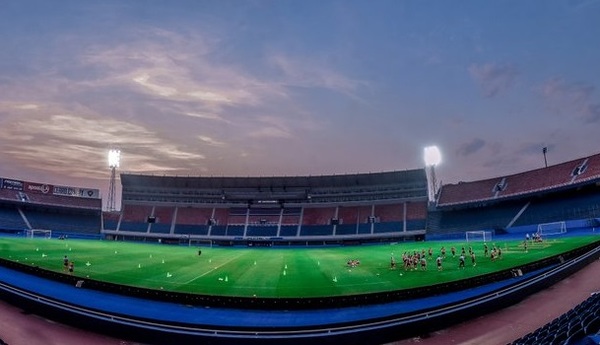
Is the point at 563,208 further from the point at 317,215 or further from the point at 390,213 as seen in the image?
the point at 317,215

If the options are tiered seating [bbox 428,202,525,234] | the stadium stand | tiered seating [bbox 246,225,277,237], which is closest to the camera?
tiered seating [bbox 428,202,525,234]

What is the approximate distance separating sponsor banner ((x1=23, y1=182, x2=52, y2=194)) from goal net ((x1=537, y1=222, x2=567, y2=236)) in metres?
94.6

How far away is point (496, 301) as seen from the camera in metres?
15.9

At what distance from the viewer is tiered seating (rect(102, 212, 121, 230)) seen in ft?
260

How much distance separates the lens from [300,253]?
51.8m

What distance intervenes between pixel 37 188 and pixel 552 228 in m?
97.9

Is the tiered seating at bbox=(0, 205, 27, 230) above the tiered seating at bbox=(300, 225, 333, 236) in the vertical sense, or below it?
below

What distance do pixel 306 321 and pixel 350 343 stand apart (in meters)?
2.63

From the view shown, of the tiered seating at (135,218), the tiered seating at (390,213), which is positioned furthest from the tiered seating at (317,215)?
the tiered seating at (135,218)

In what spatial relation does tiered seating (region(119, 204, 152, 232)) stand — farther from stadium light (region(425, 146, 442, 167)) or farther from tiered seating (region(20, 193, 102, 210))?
stadium light (region(425, 146, 442, 167))

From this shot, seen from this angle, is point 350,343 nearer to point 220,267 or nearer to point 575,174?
point 220,267

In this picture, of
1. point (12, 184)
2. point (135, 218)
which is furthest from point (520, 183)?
point (12, 184)

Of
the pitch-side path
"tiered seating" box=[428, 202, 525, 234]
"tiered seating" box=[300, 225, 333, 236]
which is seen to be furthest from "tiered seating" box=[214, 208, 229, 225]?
the pitch-side path

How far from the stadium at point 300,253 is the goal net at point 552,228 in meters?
0.16
